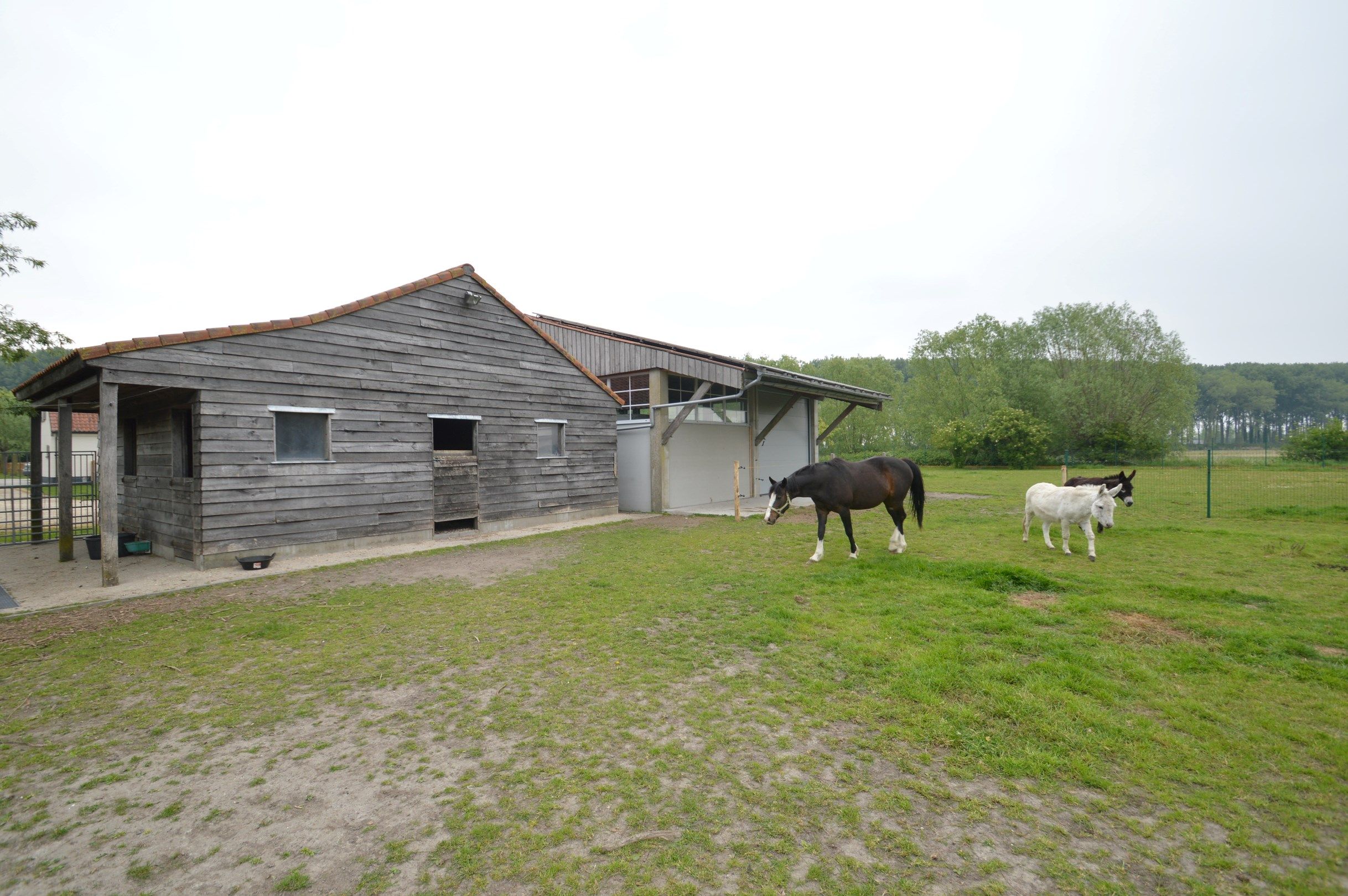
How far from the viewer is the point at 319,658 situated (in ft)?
16.0

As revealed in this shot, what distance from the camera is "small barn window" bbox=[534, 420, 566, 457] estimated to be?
44.4 feet

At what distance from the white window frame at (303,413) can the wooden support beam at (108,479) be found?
1865 millimetres

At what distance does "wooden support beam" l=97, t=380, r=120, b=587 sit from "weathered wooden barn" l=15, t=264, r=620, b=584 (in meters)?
0.03

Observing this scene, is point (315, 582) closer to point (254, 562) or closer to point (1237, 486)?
point (254, 562)

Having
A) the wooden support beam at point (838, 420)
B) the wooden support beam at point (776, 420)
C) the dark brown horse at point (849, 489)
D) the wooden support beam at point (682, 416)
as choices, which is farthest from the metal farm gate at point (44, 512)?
the wooden support beam at point (838, 420)

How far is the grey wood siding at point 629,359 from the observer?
14.3 m

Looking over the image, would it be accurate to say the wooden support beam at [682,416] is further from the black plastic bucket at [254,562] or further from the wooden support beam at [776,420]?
the black plastic bucket at [254,562]

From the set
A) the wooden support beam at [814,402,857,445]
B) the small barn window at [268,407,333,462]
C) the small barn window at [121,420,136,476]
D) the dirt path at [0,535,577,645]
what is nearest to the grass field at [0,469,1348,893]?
the dirt path at [0,535,577,645]

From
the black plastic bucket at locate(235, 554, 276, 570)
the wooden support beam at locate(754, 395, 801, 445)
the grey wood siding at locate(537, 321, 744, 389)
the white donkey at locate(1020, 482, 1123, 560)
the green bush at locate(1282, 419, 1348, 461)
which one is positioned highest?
the grey wood siding at locate(537, 321, 744, 389)

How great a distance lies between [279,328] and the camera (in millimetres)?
9180

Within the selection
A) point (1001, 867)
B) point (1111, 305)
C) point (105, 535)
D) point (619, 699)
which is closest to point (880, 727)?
point (1001, 867)

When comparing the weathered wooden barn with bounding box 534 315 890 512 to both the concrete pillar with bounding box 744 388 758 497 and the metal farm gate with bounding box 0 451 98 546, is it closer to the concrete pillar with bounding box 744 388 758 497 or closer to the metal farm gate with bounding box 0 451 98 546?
the concrete pillar with bounding box 744 388 758 497

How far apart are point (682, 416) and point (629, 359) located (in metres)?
2.49

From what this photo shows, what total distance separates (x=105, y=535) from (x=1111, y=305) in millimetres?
50895
